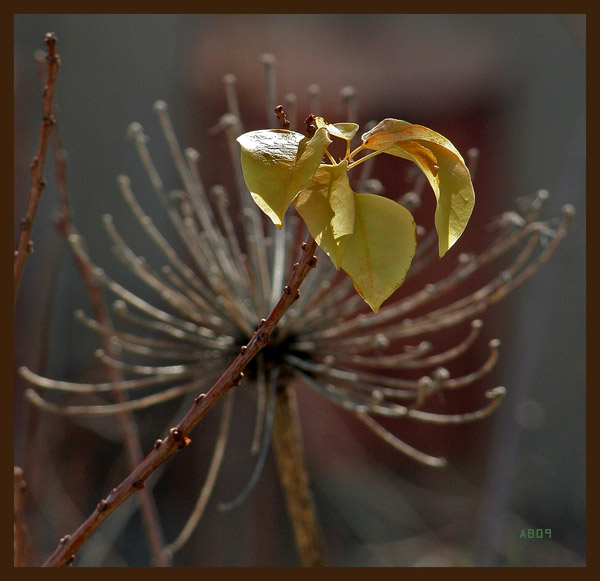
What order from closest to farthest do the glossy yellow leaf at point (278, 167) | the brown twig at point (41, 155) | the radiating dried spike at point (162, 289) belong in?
the glossy yellow leaf at point (278, 167) < the brown twig at point (41, 155) < the radiating dried spike at point (162, 289)

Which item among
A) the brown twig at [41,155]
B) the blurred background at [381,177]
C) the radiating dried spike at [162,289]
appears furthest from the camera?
the blurred background at [381,177]

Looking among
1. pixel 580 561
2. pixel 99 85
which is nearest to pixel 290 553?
pixel 580 561

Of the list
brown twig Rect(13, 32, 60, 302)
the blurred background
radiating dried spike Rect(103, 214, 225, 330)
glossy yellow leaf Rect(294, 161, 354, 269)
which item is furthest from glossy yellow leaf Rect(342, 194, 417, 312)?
the blurred background

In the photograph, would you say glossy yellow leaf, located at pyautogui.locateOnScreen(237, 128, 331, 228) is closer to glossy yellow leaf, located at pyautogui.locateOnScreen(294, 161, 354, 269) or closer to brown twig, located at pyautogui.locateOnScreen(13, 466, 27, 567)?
glossy yellow leaf, located at pyautogui.locateOnScreen(294, 161, 354, 269)

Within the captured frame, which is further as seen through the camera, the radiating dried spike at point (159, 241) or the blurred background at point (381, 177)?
the blurred background at point (381, 177)

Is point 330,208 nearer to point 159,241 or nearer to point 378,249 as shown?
point 378,249

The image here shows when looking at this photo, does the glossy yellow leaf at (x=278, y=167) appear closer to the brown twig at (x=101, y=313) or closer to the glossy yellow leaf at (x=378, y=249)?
the glossy yellow leaf at (x=378, y=249)

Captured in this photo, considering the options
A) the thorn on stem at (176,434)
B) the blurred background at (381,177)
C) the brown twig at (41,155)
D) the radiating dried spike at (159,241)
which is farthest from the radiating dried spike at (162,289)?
the blurred background at (381,177)
